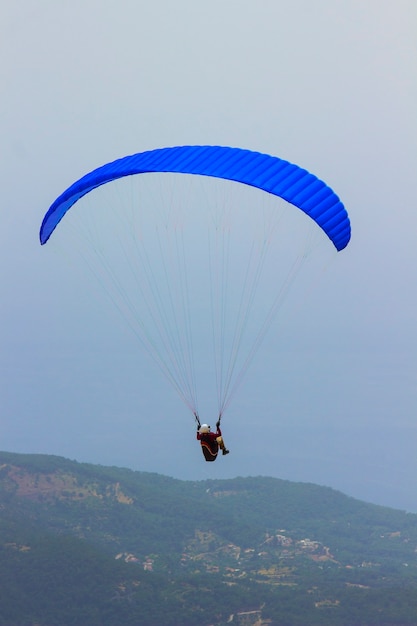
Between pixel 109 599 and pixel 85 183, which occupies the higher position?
pixel 85 183

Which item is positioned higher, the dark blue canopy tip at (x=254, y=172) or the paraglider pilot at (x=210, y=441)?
the dark blue canopy tip at (x=254, y=172)

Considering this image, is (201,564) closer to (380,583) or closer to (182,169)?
(380,583)

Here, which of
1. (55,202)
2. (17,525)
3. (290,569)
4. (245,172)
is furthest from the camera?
(290,569)

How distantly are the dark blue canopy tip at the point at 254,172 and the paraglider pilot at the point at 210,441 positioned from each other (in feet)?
28.8

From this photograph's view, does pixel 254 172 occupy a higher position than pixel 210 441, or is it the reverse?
pixel 254 172

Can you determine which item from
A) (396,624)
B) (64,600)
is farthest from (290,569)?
(64,600)

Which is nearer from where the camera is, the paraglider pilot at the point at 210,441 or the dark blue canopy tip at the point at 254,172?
the dark blue canopy tip at the point at 254,172

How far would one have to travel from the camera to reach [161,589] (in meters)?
154

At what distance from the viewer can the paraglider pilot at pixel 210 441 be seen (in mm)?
37438

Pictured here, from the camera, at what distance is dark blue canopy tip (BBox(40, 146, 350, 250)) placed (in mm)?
35312

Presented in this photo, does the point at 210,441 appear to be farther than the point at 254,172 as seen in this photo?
Yes

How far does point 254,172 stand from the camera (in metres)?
35.4

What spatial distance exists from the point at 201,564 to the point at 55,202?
6662 inches

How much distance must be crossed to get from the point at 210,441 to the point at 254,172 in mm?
10449
